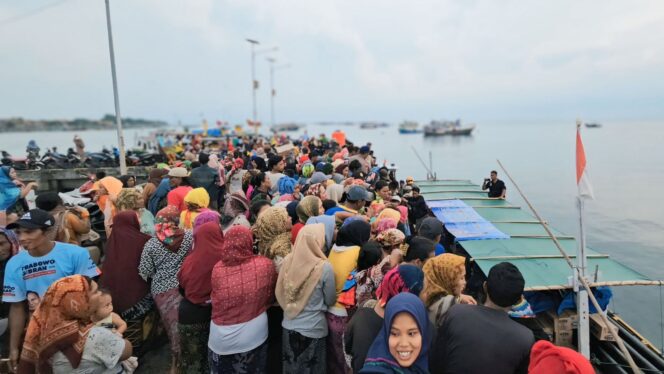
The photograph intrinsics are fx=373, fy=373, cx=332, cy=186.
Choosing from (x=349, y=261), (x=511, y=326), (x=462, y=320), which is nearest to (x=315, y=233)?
(x=349, y=261)

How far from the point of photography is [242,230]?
2818 millimetres

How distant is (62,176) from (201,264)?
48.7 ft

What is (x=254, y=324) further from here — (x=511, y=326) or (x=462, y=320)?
(x=511, y=326)

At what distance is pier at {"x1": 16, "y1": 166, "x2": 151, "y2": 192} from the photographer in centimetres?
1412

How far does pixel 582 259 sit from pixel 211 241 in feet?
11.6

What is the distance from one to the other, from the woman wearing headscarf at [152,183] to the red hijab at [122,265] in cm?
258

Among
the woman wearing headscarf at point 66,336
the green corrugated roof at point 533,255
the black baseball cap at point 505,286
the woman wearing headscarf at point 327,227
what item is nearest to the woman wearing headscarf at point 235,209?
the woman wearing headscarf at point 327,227

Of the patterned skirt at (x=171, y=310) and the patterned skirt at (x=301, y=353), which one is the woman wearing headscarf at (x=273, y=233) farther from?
the patterned skirt at (x=171, y=310)

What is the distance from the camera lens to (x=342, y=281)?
9.78 feet

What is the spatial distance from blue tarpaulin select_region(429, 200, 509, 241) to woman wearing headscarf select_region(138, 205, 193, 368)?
4973 mm

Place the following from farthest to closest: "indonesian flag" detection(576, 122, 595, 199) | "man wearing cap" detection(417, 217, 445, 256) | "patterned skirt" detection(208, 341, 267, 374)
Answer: "man wearing cap" detection(417, 217, 445, 256), "indonesian flag" detection(576, 122, 595, 199), "patterned skirt" detection(208, 341, 267, 374)

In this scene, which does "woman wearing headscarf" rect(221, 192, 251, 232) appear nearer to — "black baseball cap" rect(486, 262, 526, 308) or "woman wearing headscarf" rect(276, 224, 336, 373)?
"woman wearing headscarf" rect(276, 224, 336, 373)

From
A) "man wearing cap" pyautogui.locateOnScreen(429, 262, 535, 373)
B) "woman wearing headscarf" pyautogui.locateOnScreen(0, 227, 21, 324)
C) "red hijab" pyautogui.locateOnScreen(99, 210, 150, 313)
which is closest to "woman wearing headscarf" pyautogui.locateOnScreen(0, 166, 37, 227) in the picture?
"woman wearing headscarf" pyautogui.locateOnScreen(0, 227, 21, 324)

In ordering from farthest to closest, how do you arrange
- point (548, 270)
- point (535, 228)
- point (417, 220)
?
point (535, 228) → point (417, 220) → point (548, 270)
